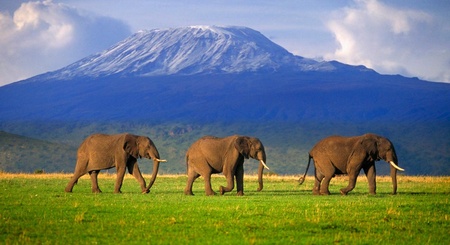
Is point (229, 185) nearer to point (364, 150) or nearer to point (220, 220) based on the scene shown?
point (364, 150)

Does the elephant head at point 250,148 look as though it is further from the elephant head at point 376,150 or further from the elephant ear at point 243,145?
the elephant head at point 376,150

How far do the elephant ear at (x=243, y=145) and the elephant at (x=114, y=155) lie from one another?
147 inches

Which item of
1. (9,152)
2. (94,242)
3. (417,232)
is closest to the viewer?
(94,242)

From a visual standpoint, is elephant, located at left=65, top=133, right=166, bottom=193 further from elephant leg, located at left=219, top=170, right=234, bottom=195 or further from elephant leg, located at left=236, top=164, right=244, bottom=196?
elephant leg, located at left=236, top=164, right=244, bottom=196

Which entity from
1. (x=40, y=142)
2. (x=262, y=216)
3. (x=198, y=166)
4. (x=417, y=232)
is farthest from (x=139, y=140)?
(x=40, y=142)

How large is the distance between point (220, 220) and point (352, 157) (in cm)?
1418

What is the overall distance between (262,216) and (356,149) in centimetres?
1272

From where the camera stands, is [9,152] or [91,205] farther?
[9,152]

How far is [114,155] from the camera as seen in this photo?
40.2m

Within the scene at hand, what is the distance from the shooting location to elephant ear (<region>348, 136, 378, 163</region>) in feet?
127

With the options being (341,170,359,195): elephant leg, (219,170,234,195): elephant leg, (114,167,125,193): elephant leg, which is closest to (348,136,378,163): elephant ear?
(341,170,359,195): elephant leg

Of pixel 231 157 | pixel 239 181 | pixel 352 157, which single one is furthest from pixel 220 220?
pixel 352 157

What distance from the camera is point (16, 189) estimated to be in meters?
40.2

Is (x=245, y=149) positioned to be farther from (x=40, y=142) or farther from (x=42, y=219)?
(x=40, y=142)
